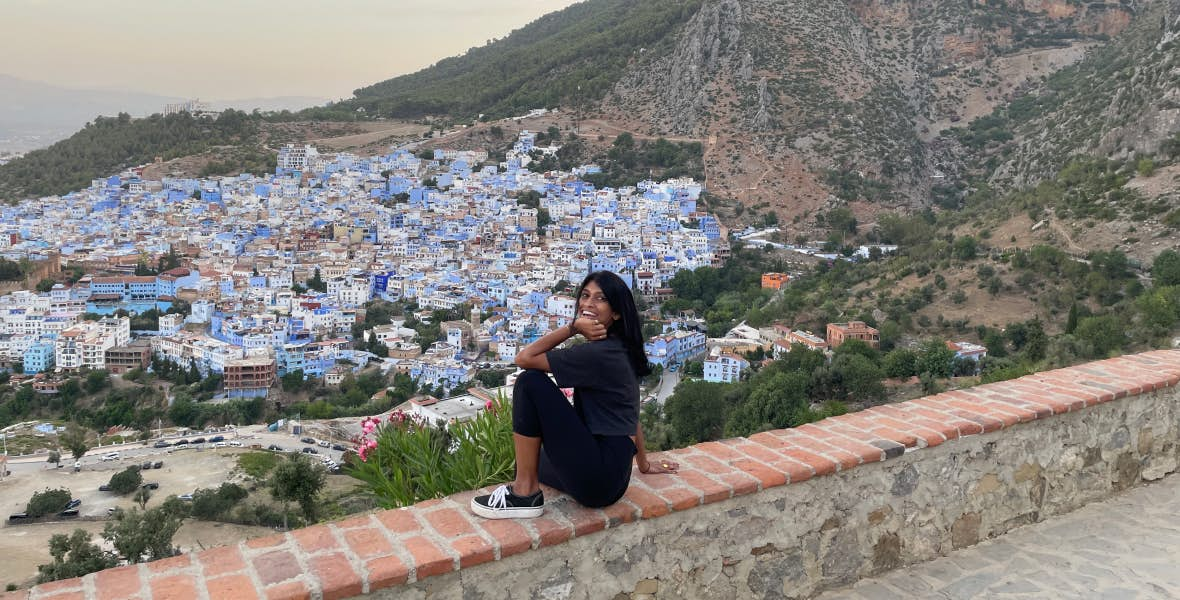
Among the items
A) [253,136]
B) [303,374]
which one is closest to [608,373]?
[303,374]

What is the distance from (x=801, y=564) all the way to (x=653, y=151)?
38.3m

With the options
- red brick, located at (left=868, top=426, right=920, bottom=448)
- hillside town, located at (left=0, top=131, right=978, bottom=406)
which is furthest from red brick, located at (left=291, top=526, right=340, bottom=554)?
hillside town, located at (left=0, top=131, right=978, bottom=406)

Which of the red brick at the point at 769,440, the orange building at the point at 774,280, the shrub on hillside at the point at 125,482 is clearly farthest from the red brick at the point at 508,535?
the orange building at the point at 774,280

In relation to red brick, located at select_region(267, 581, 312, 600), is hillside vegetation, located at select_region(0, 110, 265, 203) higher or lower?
higher

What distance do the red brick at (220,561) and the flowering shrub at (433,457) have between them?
2.02 ft

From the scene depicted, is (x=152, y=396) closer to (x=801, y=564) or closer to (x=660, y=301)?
(x=660, y=301)

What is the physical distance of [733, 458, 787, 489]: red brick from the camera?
1.78m

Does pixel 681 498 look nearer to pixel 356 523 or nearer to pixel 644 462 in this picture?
pixel 644 462

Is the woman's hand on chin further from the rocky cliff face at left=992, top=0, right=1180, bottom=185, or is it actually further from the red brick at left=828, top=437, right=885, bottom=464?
the rocky cliff face at left=992, top=0, right=1180, bottom=185

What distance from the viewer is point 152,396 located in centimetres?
2272

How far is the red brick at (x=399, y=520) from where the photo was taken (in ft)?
5.02

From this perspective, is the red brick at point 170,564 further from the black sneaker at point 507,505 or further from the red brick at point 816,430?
the red brick at point 816,430

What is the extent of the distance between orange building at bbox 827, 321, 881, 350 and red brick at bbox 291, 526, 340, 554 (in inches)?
565

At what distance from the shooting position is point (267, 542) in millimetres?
1474
